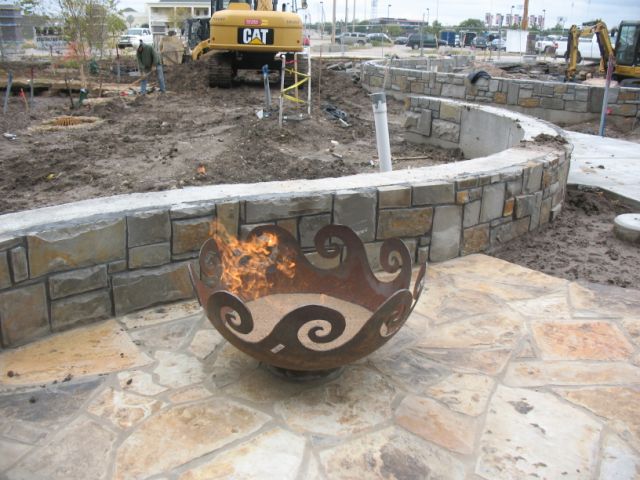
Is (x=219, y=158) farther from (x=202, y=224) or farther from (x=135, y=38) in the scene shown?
(x=135, y=38)

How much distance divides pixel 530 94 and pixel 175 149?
8.13 m

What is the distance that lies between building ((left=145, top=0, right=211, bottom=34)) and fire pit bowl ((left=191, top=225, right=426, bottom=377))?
168ft

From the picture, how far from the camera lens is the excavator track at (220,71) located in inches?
588

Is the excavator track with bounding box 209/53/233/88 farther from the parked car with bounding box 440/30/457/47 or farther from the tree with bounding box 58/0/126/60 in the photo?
the parked car with bounding box 440/30/457/47

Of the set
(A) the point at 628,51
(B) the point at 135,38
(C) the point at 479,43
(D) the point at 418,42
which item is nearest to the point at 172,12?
(D) the point at 418,42

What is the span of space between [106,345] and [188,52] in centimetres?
1905

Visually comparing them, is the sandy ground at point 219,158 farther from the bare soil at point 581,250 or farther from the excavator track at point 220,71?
the excavator track at point 220,71

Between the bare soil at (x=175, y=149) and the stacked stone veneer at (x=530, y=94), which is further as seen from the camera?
the stacked stone veneer at (x=530, y=94)

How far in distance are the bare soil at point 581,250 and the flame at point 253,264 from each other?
6.71ft

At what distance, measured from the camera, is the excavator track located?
14.9m

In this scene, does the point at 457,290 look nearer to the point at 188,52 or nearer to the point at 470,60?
the point at 188,52

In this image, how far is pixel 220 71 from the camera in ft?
49.1

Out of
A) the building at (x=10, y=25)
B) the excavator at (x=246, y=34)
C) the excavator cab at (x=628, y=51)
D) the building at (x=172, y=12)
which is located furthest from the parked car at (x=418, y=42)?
the excavator at (x=246, y=34)

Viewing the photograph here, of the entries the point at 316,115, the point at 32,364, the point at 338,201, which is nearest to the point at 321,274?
the point at 338,201
